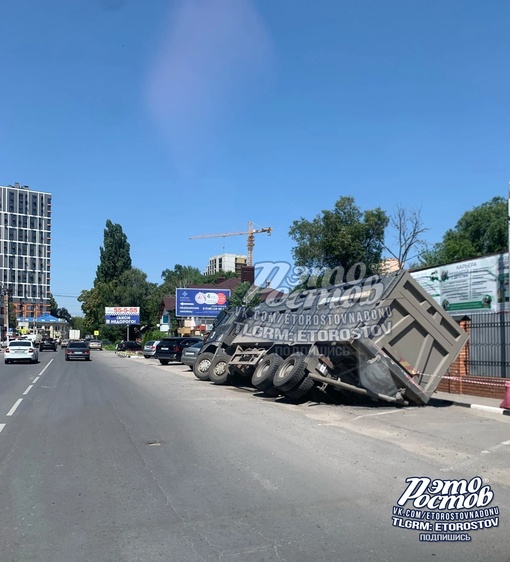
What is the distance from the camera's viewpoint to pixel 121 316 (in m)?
78.5

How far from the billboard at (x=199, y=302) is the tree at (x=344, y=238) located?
1740cm

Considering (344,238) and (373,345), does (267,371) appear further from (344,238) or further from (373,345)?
(344,238)

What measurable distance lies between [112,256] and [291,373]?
277 feet

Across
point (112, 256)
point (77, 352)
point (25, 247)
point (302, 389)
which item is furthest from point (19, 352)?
point (25, 247)

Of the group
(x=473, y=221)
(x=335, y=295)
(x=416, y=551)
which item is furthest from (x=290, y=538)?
(x=473, y=221)

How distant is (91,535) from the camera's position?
204 inches

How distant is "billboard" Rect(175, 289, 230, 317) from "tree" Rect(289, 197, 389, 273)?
57.1 ft

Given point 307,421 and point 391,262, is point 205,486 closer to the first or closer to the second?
point 307,421

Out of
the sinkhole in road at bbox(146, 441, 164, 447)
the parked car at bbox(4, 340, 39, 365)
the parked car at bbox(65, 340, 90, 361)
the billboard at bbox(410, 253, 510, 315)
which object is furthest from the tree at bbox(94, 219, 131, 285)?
the sinkhole in road at bbox(146, 441, 164, 447)

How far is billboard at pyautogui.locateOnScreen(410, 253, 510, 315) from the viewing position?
52.0ft

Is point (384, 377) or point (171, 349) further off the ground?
point (384, 377)

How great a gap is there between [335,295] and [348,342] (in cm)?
249

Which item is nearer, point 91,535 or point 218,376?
point 91,535

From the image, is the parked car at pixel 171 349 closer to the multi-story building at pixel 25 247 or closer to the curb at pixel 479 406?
the curb at pixel 479 406
